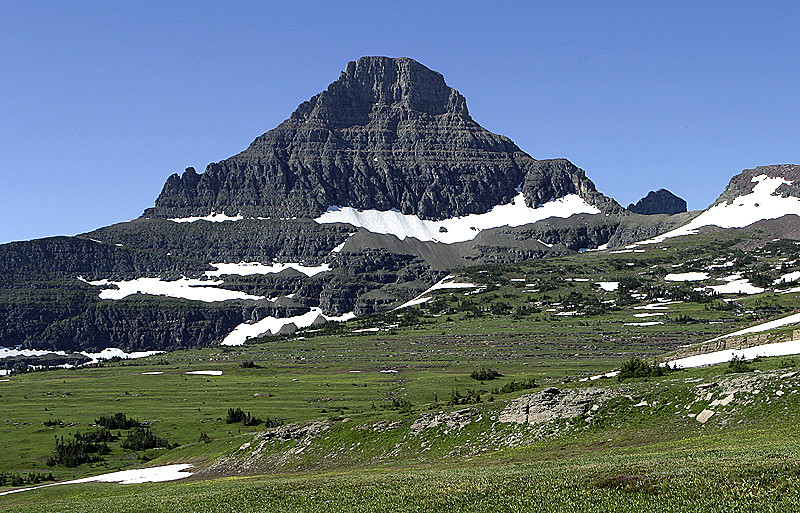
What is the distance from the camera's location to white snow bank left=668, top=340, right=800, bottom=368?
75.2 m

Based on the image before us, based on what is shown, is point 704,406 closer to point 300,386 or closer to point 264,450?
point 264,450

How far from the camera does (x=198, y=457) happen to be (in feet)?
269

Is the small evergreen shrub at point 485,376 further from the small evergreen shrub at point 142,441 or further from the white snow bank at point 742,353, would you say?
the white snow bank at point 742,353

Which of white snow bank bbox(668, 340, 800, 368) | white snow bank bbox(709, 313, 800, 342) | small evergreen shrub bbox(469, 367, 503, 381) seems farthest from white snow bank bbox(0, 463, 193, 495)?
small evergreen shrub bbox(469, 367, 503, 381)

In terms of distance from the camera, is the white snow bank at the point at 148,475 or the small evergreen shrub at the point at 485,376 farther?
the small evergreen shrub at the point at 485,376

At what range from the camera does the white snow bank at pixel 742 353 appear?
2963 inches

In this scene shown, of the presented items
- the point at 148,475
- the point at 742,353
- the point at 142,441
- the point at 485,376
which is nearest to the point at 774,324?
the point at 742,353

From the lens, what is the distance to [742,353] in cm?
7838

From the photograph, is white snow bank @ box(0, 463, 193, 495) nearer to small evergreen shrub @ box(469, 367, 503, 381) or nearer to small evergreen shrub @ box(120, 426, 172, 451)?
small evergreen shrub @ box(120, 426, 172, 451)

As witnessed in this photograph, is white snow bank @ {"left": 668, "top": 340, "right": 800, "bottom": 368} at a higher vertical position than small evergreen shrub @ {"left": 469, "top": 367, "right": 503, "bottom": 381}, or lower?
higher

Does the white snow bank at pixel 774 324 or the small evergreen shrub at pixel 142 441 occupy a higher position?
the white snow bank at pixel 774 324

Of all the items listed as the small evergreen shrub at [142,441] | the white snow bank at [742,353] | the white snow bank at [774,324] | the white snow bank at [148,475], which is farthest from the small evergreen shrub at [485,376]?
the white snow bank at [148,475]

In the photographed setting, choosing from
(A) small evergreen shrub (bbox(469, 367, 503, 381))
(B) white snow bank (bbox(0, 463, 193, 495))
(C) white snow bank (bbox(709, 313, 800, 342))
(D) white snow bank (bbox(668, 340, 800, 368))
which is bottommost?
(A) small evergreen shrub (bbox(469, 367, 503, 381))

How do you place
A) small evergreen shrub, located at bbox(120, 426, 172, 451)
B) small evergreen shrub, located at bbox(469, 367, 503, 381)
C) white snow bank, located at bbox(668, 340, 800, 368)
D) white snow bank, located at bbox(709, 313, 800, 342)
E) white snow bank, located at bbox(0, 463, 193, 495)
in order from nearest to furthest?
white snow bank, located at bbox(0, 463, 193, 495) < white snow bank, located at bbox(668, 340, 800, 368) < white snow bank, located at bbox(709, 313, 800, 342) < small evergreen shrub, located at bbox(120, 426, 172, 451) < small evergreen shrub, located at bbox(469, 367, 503, 381)
